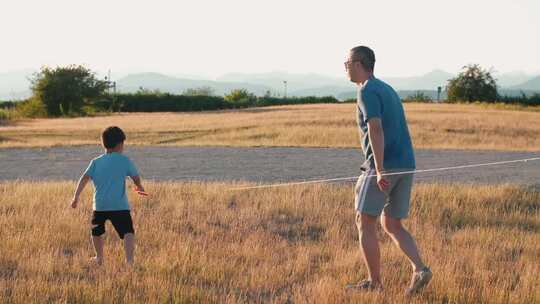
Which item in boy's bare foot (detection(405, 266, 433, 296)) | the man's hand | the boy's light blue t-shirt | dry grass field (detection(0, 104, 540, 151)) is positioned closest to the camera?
the man's hand

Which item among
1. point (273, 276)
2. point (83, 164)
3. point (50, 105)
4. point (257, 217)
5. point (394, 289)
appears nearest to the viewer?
point (394, 289)

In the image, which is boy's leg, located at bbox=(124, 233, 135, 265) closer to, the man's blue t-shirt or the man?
the man

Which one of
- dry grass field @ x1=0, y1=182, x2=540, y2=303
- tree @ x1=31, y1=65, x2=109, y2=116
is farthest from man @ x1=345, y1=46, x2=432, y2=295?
tree @ x1=31, y1=65, x2=109, y2=116

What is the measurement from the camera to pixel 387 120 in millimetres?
5230

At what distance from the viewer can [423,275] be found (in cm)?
527

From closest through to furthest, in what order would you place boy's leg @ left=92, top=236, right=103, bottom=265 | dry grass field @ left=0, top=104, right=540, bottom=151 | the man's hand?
the man's hand → boy's leg @ left=92, top=236, right=103, bottom=265 → dry grass field @ left=0, top=104, right=540, bottom=151

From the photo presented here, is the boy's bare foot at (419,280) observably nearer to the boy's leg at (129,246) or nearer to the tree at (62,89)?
the boy's leg at (129,246)

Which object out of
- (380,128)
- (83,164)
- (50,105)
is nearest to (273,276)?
(380,128)

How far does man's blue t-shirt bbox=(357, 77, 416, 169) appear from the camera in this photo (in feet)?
16.8

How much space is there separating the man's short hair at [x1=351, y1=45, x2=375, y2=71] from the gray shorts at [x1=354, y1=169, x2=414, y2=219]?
31.1 inches

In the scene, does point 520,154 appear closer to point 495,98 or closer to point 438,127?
point 438,127

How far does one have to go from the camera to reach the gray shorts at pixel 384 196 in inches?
207

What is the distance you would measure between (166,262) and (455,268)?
2.60m

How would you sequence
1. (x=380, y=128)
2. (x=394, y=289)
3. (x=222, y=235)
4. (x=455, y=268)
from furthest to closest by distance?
(x=222, y=235), (x=455, y=268), (x=394, y=289), (x=380, y=128)
